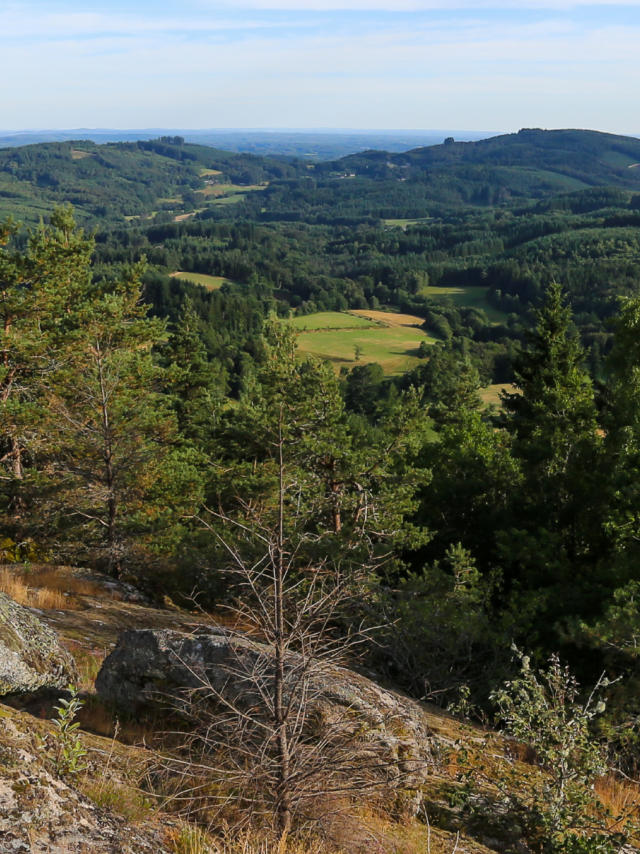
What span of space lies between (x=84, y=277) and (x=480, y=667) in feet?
96.8

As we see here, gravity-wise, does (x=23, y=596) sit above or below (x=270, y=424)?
below

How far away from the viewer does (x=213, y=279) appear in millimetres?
181000

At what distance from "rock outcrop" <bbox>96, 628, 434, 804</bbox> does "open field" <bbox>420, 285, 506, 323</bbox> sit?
14918 cm

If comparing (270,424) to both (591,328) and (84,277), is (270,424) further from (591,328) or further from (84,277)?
(591,328)

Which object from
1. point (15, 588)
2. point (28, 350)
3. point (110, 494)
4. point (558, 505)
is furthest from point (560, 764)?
point (28, 350)

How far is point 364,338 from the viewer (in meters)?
124

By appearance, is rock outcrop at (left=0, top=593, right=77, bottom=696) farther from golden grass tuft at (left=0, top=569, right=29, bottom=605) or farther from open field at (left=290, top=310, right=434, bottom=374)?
open field at (left=290, top=310, right=434, bottom=374)

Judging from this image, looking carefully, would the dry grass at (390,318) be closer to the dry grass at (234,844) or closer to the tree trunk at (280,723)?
the tree trunk at (280,723)

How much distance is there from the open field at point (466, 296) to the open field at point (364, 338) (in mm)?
18590

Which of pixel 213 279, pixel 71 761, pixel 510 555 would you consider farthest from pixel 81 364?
pixel 213 279

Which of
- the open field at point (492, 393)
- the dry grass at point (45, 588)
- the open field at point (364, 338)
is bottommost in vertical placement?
the open field at point (492, 393)

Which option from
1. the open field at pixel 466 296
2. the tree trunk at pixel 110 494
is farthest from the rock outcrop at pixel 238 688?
the open field at pixel 466 296

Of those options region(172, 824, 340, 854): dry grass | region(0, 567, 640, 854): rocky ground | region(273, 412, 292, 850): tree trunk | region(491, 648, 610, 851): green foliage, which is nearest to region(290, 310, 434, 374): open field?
region(0, 567, 640, 854): rocky ground

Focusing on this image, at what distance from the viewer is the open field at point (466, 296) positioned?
513ft
